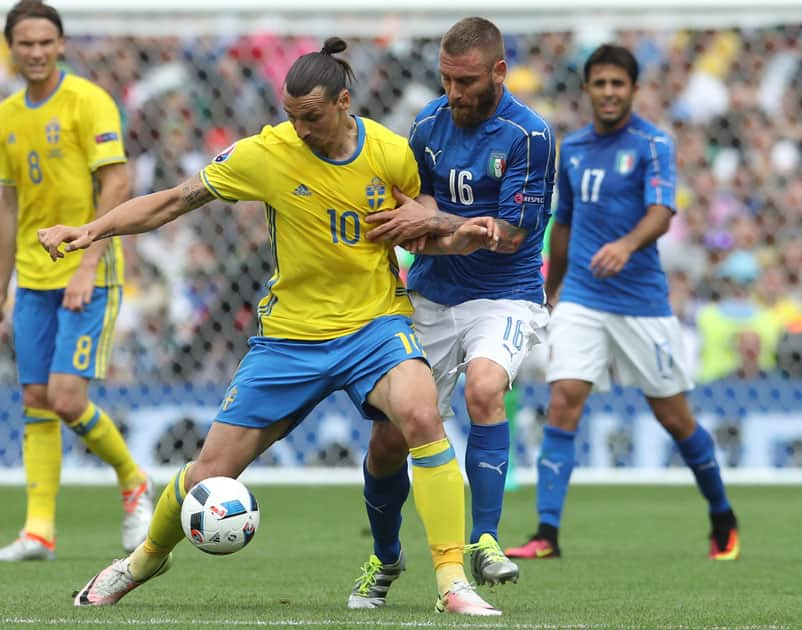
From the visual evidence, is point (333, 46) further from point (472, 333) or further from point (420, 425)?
point (420, 425)

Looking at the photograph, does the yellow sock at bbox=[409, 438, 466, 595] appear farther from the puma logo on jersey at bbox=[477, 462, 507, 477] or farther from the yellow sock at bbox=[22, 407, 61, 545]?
the yellow sock at bbox=[22, 407, 61, 545]

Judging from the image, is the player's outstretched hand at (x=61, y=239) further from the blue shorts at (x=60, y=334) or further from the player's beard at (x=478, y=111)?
the blue shorts at (x=60, y=334)

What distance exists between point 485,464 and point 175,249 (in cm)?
774

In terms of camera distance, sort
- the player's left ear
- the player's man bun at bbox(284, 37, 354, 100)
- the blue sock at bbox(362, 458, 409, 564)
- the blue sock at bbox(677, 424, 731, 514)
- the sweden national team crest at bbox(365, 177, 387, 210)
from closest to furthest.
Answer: the player's man bun at bbox(284, 37, 354, 100) < the sweden national team crest at bbox(365, 177, 387, 210) < the player's left ear < the blue sock at bbox(362, 458, 409, 564) < the blue sock at bbox(677, 424, 731, 514)

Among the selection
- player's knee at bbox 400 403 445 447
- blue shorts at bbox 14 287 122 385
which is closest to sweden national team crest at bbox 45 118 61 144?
blue shorts at bbox 14 287 122 385

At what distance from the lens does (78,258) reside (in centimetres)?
779

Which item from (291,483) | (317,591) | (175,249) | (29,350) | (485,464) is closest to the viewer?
(485,464)

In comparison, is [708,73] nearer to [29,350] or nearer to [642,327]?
[642,327]

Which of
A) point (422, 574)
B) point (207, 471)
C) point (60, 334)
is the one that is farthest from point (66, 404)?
point (207, 471)

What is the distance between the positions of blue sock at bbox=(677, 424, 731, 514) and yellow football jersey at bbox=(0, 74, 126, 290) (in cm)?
293

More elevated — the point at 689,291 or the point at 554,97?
the point at 554,97

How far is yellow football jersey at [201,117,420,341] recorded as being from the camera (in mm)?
5363

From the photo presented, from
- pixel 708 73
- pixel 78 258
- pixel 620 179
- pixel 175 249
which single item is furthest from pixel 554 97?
pixel 78 258

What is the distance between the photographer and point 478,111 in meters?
5.77
